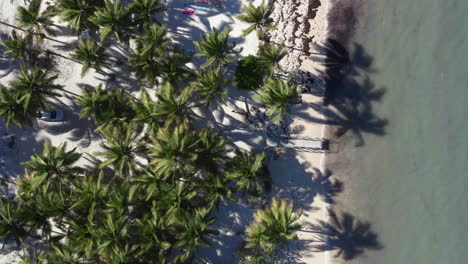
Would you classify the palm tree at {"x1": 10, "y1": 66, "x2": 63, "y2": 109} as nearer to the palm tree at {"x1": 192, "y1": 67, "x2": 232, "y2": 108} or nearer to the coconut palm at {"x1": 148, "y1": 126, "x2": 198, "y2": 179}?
the coconut palm at {"x1": 148, "y1": 126, "x2": 198, "y2": 179}

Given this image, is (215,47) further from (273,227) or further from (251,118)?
(273,227)

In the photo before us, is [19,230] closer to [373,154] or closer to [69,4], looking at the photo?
[69,4]

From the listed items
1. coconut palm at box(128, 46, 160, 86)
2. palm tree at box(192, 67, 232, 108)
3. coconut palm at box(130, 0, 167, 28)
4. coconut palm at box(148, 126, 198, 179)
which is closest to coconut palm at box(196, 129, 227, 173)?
coconut palm at box(148, 126, 198, 179)

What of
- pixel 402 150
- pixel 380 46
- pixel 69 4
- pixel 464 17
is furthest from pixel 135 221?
pixel 464 17

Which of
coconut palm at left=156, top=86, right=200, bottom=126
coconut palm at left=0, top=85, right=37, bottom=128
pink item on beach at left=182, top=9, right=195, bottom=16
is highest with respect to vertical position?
pink item on beach at left=182, top=9, right=195, bottom=16

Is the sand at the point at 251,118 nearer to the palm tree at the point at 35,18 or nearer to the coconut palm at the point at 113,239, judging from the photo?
the palm tree at the point at 35,18
